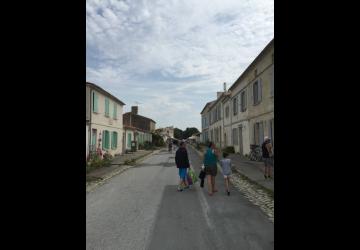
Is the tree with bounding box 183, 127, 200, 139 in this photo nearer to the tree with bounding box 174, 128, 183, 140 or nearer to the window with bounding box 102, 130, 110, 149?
the tree with bounding box 174, 128, 183, 140

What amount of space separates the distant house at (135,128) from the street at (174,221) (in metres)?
24.1

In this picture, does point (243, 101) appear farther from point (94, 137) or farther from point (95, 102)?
point (94, 137)

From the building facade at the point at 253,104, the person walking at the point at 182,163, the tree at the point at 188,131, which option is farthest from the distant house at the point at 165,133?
the person walking at the point at 182,163

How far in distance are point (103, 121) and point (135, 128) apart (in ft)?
45.4

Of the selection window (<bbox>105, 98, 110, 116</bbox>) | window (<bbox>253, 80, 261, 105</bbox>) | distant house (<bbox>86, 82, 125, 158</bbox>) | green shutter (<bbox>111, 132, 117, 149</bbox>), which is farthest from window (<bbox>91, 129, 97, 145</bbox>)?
window (<bbox>253, 80, 261, 105</bbox>)

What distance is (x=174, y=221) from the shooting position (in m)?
5.76

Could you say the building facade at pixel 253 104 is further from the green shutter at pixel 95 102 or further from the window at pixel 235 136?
the green shutter at pixel 95 102

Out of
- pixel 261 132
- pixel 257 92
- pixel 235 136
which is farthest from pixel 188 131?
pixel 261 132

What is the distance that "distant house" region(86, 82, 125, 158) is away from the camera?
64.3 feet

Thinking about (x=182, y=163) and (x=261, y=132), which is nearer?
(x=182, y=163)
